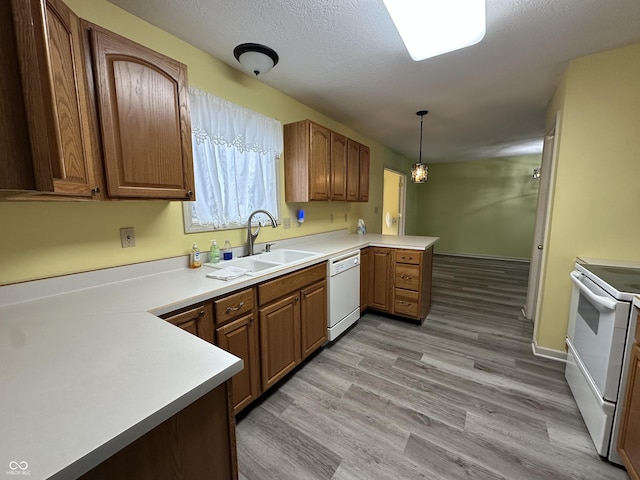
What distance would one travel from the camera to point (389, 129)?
12.2 ft

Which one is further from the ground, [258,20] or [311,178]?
[258,20]

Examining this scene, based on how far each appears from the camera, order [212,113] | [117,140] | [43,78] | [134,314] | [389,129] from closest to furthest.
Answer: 1. [43,78]
2. [134,314]
3. [117,140]
4. [212,113]
5. [389,129]

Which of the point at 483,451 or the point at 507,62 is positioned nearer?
the point at 483,451

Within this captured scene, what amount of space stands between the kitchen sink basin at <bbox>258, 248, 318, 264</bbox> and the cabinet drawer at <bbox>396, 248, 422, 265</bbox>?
40.0 inches

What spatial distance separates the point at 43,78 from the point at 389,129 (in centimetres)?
373

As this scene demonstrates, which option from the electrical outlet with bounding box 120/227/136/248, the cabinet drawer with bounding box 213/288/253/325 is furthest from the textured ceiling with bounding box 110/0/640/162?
the cabinet drawer with bounding box 213/288/253/325

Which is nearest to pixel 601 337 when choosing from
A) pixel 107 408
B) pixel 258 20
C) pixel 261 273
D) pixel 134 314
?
pixel 261 273

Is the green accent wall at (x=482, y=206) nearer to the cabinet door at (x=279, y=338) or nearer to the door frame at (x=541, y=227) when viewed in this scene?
the door frame at (x=541, y=227)

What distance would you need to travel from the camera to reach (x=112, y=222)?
1485mm

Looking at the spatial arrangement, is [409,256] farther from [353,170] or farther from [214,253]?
[214,253]

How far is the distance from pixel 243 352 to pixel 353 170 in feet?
7.84

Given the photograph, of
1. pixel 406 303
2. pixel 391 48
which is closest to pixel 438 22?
pixel 391 48

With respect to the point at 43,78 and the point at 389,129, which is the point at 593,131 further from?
the point at 43,78

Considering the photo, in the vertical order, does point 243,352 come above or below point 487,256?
above
